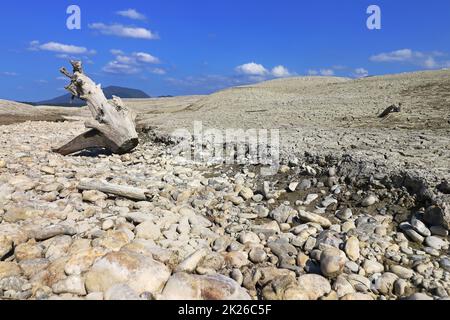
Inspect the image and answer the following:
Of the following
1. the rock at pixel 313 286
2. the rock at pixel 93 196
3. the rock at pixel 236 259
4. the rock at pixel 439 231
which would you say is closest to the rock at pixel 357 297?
the rock at pixel 313 286

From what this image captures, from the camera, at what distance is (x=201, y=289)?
3746 mm

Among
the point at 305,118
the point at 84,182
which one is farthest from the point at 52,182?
the point at 305,118

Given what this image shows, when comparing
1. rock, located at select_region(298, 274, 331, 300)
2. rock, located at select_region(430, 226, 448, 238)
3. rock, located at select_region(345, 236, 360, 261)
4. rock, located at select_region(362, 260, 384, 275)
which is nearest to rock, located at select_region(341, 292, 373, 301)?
rock, located at select_region(298, 274, 331, 300)

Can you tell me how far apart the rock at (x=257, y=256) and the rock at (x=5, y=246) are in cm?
293

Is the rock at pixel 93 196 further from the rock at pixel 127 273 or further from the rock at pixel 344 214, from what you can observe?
the rock at pixel 344 214

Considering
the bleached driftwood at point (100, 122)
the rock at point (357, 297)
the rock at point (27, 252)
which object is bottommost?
the rock at point (357, 297)

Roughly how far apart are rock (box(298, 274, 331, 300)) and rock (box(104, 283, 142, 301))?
1.72 m

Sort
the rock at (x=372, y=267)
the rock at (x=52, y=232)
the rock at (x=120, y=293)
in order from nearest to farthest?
the rock at (x=120, y=293) < the rock at (x=372, y=267) < the rock at (x=52, y=232)

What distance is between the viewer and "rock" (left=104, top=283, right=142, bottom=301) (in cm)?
354

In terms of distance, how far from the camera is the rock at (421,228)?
483 centimetres

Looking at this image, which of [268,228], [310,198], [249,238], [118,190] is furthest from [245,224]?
[118,190]

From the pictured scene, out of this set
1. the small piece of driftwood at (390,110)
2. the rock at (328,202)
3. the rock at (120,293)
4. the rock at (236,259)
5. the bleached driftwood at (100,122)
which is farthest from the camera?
the small piece of driftwood at (390,110)
